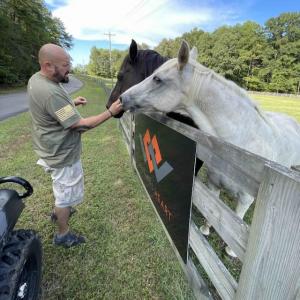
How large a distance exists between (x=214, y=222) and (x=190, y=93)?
4.00ft

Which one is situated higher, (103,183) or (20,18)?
(20,18)

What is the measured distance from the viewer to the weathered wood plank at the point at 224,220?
4.71 feet

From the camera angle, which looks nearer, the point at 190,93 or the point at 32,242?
the point at 32,242

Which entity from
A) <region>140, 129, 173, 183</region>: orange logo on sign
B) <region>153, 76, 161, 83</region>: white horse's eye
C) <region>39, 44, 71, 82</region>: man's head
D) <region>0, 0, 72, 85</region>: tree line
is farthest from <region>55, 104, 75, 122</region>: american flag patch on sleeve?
<region>0, 0, 72, 85</region>: tree line

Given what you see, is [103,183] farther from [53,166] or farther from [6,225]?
[6,225]

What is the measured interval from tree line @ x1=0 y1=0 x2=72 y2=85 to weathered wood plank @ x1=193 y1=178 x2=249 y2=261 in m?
27.5

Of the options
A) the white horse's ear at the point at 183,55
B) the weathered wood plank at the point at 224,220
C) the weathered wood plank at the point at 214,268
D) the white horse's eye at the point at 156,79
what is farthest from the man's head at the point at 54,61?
the weathered wood plank at the point at 214,268

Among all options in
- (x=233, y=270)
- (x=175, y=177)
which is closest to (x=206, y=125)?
(x=175, y=177)

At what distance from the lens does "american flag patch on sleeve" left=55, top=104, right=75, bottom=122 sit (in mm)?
2214

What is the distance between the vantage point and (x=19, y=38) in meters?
26.7

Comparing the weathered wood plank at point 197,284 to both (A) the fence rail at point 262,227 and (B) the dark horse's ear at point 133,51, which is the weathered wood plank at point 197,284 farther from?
(B) the dark horse's ear at point 133,51

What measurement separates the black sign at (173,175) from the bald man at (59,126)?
2.19 ft

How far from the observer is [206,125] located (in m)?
2.35

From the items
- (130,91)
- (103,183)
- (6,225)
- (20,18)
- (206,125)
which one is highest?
(20,18)
